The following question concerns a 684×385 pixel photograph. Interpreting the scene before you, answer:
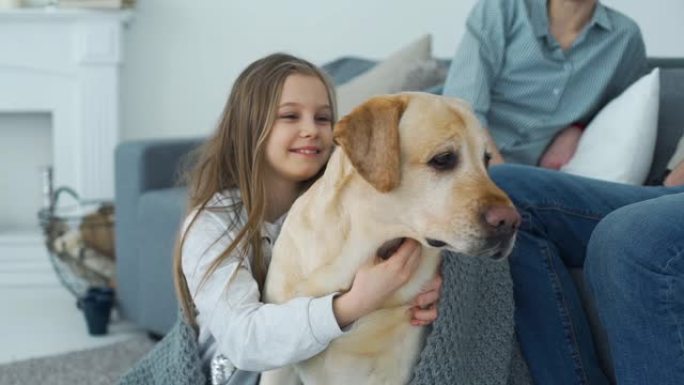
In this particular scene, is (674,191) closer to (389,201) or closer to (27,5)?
(389,201)

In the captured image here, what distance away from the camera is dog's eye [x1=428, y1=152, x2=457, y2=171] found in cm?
133

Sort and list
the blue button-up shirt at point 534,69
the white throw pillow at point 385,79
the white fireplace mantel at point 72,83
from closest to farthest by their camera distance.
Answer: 1. the blue button-up shirt at point 534,69
2. the white throw pillow at point 385,79
3. the white fireplace mantel at point 72,83

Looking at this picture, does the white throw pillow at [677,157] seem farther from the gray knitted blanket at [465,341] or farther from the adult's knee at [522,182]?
the gray knitted blanket at [465,341]

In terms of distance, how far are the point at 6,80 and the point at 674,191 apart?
9.20 feet

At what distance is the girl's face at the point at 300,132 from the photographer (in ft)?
5.49

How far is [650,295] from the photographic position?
1.41 m

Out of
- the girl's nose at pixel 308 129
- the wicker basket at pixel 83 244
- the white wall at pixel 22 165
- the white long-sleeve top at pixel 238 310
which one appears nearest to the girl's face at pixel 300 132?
the girl's nose at pixel 308 129

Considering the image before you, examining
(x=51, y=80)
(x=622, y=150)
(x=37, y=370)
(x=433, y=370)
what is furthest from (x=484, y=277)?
(x=51, y=80)

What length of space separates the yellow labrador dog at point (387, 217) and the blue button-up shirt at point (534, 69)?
2.99 feet

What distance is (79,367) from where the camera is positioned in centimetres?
275

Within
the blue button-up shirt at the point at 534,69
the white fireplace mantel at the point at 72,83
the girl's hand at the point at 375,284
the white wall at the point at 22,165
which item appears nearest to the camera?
the girl's hand at the point at 375,284

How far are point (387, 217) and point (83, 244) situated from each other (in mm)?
2212

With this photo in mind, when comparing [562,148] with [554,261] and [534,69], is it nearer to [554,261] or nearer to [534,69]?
[534,69]

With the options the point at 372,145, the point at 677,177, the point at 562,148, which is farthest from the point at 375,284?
the point at 562,148
